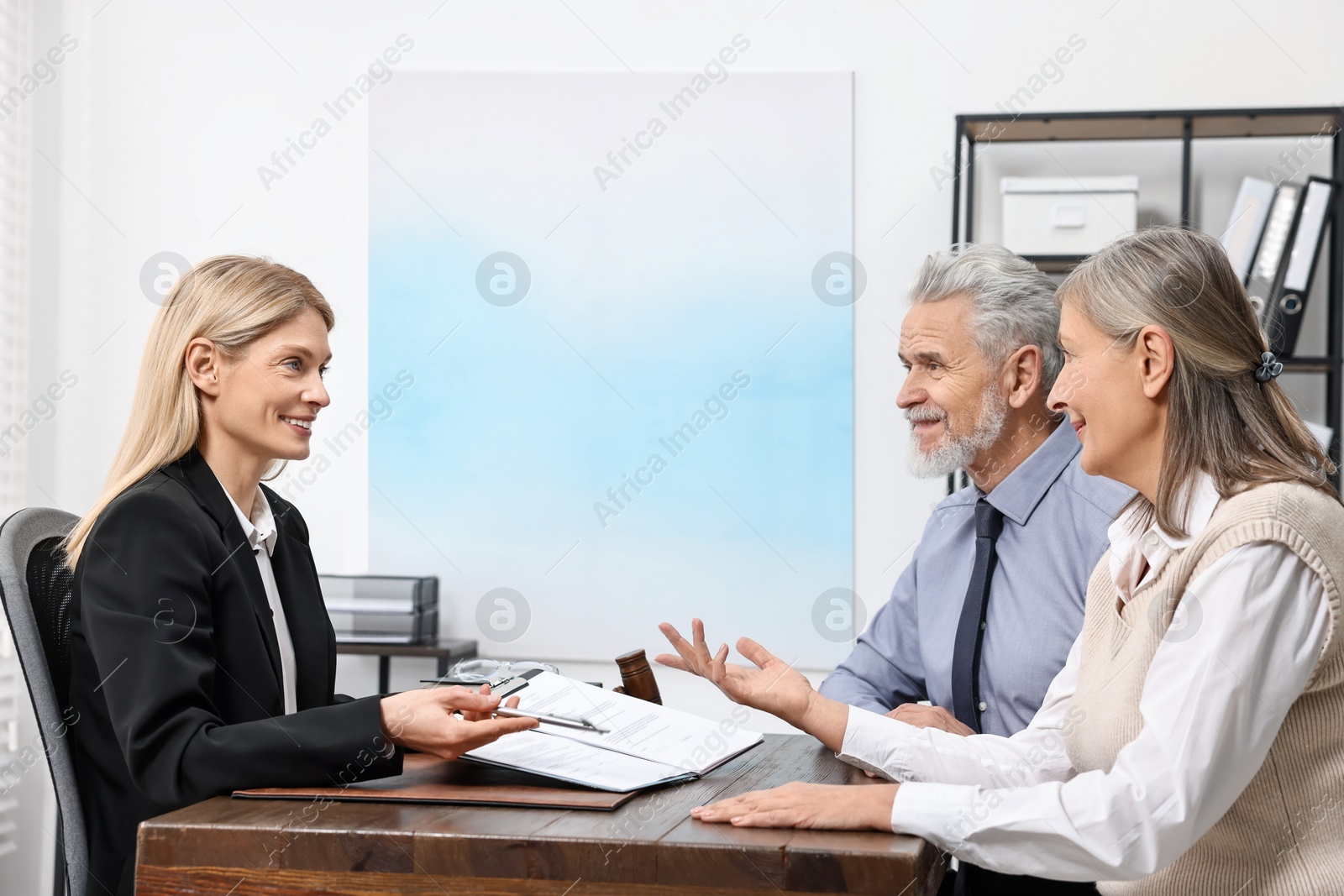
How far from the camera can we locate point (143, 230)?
10.9ft

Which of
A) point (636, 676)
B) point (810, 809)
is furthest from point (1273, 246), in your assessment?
point (810, 809)

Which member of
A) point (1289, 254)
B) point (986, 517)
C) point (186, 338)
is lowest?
point (986, 517)

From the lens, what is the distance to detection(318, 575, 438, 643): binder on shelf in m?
3.02

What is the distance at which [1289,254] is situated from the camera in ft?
8.90

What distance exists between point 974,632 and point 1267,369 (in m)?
0.71

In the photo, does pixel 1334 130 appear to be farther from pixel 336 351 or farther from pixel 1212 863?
pixel 336 351

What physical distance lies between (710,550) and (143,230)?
188 cm

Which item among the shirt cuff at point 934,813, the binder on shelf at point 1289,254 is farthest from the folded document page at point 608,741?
the binder on shelf at point 1289,254

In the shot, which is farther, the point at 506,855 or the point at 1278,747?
the point at 1278,747

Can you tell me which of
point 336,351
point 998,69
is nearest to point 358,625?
point 336,351

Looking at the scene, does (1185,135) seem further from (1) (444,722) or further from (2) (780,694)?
(1) (444,722)

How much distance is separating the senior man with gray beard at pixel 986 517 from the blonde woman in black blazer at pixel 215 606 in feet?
2.94

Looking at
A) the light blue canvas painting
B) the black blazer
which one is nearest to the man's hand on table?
the black blazer

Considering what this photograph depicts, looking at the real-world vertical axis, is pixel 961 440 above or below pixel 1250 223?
below
